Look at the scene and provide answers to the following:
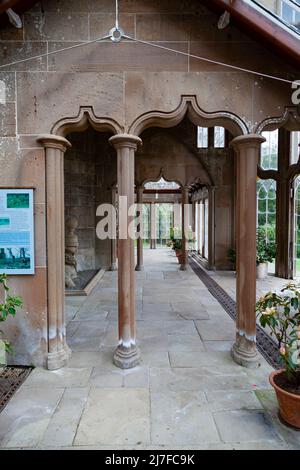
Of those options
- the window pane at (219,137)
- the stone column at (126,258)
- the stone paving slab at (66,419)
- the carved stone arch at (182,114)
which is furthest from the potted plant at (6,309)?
the window pane at (219,137)

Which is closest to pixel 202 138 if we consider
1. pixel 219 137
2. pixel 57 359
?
pixel 219 137

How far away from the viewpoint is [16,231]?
10.1 ft

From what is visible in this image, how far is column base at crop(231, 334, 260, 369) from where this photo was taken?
307 cm

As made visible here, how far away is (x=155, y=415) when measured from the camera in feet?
7.66

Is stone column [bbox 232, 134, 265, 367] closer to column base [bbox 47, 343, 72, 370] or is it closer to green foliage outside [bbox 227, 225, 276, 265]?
column base [bbox 47, 343, 72, 370]

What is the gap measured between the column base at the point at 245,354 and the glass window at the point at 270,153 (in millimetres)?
6445

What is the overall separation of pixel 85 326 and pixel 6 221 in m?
1.95

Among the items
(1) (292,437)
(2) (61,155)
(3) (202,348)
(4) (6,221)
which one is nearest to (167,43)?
(2) (61,155)

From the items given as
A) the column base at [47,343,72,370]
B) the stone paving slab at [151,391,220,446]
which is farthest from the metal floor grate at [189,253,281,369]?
the column base at [47,343,72,370]

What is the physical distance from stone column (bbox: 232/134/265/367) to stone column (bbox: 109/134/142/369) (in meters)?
1.11

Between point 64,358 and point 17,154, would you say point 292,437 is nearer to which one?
point 64,358

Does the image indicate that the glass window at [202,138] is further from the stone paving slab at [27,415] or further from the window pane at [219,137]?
the stone paving slab at [27,415]

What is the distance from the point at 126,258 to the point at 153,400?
1.34 meters

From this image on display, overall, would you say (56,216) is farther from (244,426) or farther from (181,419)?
(244,426)
